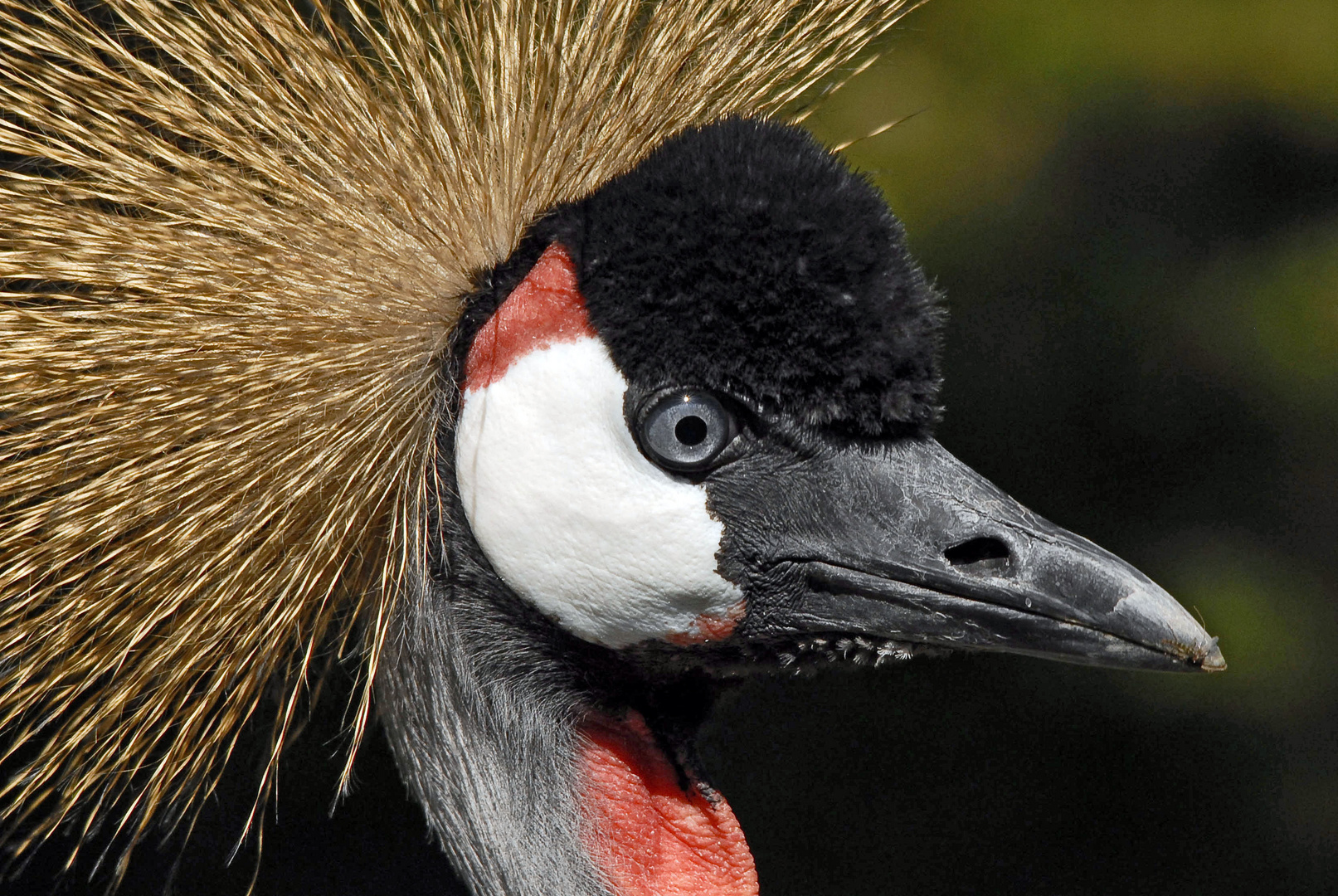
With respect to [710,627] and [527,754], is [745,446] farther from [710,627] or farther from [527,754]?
[527,754]

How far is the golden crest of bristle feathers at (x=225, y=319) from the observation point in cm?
80

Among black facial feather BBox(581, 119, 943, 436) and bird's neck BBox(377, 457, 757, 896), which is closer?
black facial feather BBox(581, 119, 943, 436)

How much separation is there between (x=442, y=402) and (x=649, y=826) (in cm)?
38

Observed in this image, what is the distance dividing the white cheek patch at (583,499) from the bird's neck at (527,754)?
58 mm

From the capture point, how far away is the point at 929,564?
2.77 ft

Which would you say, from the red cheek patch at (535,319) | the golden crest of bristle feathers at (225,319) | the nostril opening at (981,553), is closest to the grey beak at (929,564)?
the nostril opening at (981,553)

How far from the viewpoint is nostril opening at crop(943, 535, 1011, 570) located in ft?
2.77

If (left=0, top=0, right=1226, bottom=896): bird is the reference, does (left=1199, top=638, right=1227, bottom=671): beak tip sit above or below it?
below

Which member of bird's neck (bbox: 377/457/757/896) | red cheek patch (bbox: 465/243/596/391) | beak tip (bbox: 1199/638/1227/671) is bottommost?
beak tip (bbox: 1199/638/1227/671)

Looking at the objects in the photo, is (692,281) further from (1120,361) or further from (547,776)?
(1120,361)

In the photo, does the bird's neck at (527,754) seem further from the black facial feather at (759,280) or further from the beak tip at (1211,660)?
the beak tip at (1211,660)

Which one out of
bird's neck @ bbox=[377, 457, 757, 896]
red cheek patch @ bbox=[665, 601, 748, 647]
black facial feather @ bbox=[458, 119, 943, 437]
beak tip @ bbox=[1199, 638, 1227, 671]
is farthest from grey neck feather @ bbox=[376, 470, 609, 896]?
beak tip @ bbox=[1199, 638, 1227, 671]

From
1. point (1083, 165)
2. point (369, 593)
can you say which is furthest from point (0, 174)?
point (1083, 165)

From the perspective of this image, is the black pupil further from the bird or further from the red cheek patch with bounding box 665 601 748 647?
the red cheek patch with bounding box 665 601 748 647
